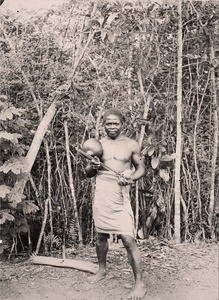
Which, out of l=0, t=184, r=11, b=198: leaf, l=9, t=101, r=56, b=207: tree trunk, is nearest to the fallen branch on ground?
l=9, t=101, r=56, b=207: tree trunk

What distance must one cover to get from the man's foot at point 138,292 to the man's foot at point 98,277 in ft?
1.46

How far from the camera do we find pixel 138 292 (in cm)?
360

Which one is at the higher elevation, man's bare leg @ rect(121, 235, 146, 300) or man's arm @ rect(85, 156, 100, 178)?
man's arm @ rect(85, 156, 100, 178)

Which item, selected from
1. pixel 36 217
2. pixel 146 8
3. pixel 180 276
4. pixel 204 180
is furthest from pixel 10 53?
pixel 180 276

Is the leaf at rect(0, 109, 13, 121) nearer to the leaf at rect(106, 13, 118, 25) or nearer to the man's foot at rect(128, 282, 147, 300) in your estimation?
the leaf at rect(106, 13, 118, 25)

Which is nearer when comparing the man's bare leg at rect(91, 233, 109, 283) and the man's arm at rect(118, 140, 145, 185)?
the man's arm at rect(118, 140, 145, 185)

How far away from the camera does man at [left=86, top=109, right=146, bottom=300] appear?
3.61m

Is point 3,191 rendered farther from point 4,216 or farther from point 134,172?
point 134,172

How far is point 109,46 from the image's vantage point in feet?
17.7

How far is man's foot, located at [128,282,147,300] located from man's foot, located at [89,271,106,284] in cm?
44

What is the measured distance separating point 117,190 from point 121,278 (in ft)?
3.15

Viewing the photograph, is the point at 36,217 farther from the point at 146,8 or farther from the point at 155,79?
the point at 146,8

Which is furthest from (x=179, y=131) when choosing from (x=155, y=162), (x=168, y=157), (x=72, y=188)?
(x=72, y=188)

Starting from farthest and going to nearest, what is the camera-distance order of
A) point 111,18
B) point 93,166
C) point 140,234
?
point 140,234 < point 111,18 < point 93,166
